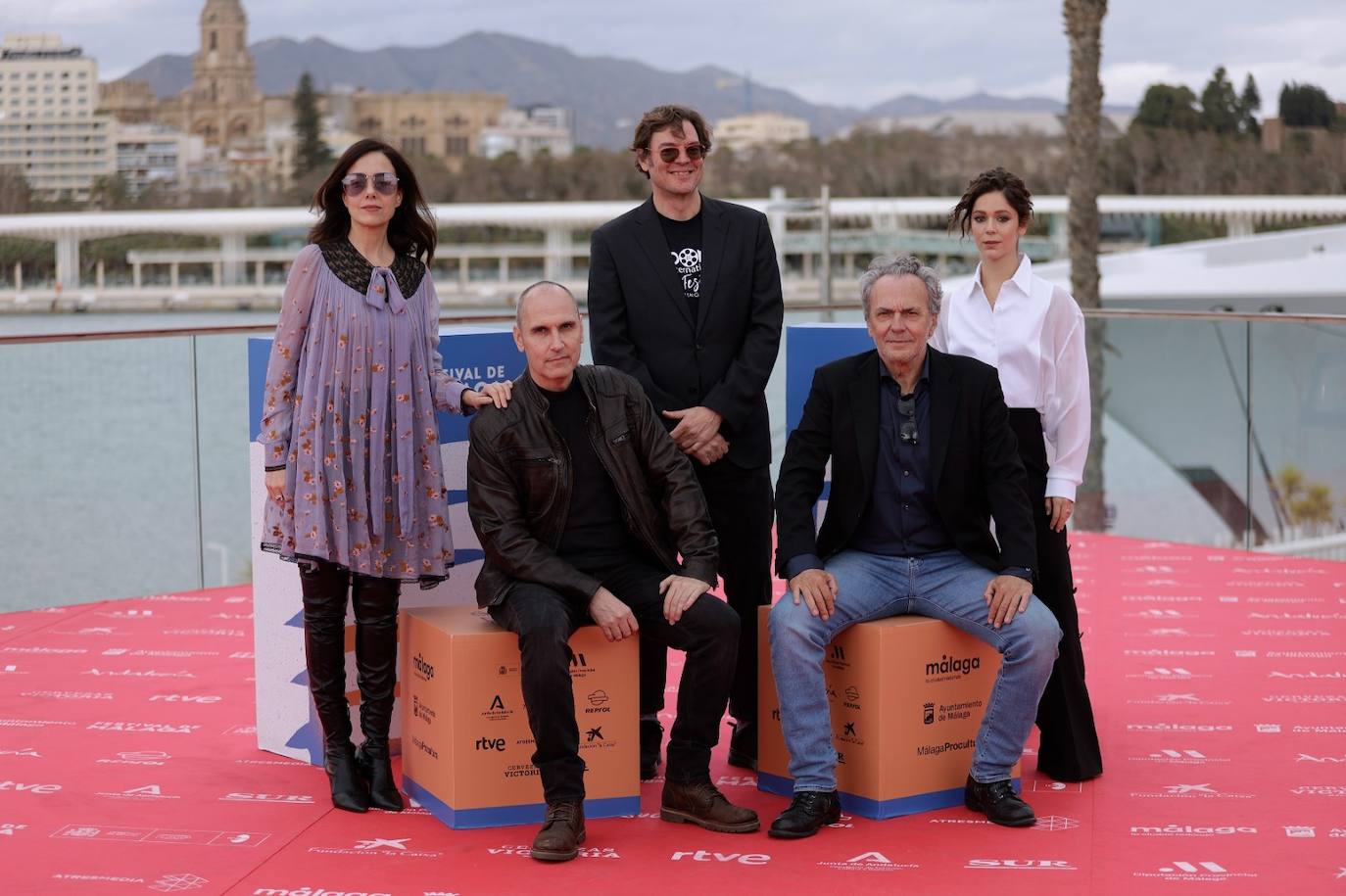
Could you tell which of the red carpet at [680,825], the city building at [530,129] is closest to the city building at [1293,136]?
the red carpet at [680,825]

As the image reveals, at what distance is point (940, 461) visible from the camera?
3.46 metres

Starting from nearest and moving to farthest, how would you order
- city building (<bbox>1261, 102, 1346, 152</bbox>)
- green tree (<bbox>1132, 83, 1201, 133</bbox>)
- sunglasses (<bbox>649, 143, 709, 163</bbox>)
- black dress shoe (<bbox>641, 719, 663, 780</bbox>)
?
sunglasses (<bbox>649, 143, 709, 163</bbox>) → black dress shoe (<bbox>641, 719, 663, 780</bbox>) → city building (<bbox>1261, 102, 1346, 152</bbox>) → green tree (<bbox>1132, 83, 1201, 133</bbox>)

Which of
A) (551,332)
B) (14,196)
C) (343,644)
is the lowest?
(343,644)

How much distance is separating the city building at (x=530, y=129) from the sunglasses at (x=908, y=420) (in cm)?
7683

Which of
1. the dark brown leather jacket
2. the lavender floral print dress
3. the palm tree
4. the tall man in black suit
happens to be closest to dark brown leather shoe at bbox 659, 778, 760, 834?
the tall man in black suit

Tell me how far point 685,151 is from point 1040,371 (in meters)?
1.00

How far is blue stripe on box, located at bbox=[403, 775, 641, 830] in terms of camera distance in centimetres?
339

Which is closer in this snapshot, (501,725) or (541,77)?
(501,725)

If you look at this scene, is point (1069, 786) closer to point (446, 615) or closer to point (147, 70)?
point (446, 615)

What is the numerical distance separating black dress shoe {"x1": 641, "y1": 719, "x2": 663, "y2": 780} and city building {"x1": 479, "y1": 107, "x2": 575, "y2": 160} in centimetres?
7661

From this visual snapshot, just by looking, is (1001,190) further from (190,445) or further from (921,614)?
(190,445)

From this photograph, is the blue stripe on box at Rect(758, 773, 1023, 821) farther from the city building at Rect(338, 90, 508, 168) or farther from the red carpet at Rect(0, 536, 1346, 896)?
the city building at Rect(338, 90, 508, 168)

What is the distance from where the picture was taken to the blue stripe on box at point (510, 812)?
3.39 metres

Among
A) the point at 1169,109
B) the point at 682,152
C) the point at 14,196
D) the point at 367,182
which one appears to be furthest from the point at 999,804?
the point at 1169,109
